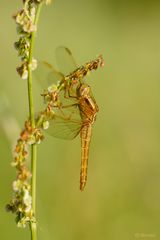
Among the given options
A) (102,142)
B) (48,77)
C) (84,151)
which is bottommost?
(84,151)

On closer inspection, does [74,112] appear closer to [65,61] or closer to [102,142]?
[65,61]

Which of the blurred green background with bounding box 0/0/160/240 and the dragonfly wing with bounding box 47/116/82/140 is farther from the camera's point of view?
the blurred green background with bounding box 0/0/160/240

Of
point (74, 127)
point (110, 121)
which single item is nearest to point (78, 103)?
point (74, 127)

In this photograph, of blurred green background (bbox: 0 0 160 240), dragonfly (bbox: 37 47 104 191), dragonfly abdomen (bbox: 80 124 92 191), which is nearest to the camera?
dragonfly (bbox: 37 47 104 191)

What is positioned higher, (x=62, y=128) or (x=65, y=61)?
(x=65, y=61)

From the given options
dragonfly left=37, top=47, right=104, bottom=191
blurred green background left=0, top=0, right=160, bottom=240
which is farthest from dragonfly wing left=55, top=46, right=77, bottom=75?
blurred green background left=0, top=0, right=160, bottom=240

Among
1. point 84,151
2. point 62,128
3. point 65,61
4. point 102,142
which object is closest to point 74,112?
point 62,128

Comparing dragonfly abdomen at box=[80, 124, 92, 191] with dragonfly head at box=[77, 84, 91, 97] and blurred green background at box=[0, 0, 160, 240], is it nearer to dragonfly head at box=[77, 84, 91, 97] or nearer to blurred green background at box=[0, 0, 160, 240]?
dragonfly head at box=[77, 84, 91, 97]
